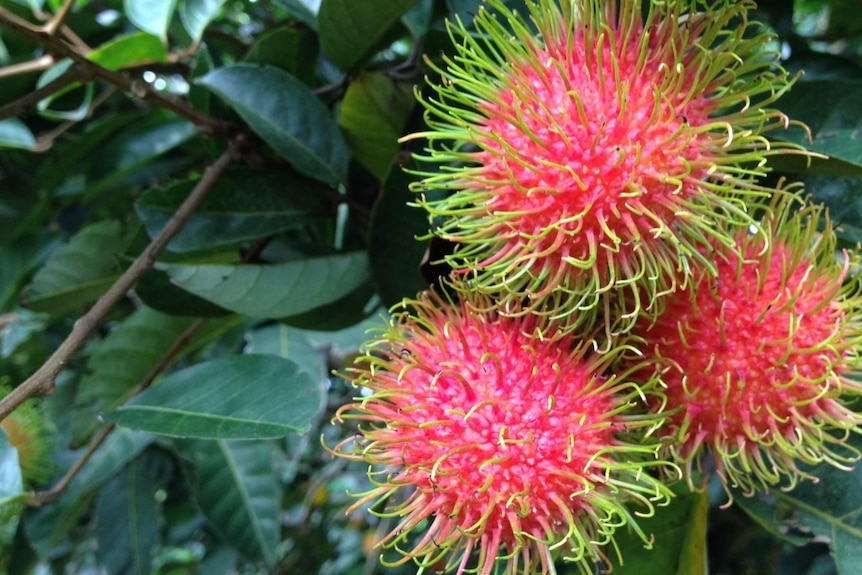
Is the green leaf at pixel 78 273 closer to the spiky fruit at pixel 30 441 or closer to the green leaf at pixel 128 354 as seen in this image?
the green leaf at pixel 128 354

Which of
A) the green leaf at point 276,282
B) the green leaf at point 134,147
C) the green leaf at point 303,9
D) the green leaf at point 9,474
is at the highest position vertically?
the green leaf at point 303,9

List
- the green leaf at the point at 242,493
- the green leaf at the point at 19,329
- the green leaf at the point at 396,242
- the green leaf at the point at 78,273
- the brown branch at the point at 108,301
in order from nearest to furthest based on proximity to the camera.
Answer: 1. the brown branch at the point at 108,301
2. the green leaf at the point at 396,242
3. the green leaf at the point at 78,273
4. the green leaf at the point at 242,493
5. the green leaf at the point at 19,329

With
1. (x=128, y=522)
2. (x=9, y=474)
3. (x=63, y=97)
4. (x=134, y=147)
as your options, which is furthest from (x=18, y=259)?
(x=9, y=474)

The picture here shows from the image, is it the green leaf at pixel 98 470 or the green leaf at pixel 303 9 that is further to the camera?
the green leaf at pixel 98 470

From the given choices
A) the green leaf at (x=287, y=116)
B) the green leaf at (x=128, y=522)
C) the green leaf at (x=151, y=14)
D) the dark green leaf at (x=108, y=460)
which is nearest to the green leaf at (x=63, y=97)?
the green leaf at (x=151, y=14)

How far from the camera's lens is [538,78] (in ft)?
2.26

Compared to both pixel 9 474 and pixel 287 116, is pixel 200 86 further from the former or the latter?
pixel 9 474

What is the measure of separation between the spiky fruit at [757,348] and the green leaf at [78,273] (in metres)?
0.94

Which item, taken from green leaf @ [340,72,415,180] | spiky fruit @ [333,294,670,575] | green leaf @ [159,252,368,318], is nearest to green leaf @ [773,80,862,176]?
spiky fruit @ [333,294,670,575]

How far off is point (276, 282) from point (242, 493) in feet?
2.04

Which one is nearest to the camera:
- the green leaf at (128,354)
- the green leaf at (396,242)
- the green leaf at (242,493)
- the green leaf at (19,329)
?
the green leaf at (396,242)

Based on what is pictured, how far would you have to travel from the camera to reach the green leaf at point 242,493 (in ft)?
4.55

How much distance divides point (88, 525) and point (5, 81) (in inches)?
53.7

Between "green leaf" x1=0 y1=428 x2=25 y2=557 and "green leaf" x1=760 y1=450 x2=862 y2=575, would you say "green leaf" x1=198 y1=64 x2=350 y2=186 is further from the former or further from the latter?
"green leaf" x1=760 y1=450 x2=862 y2=575
